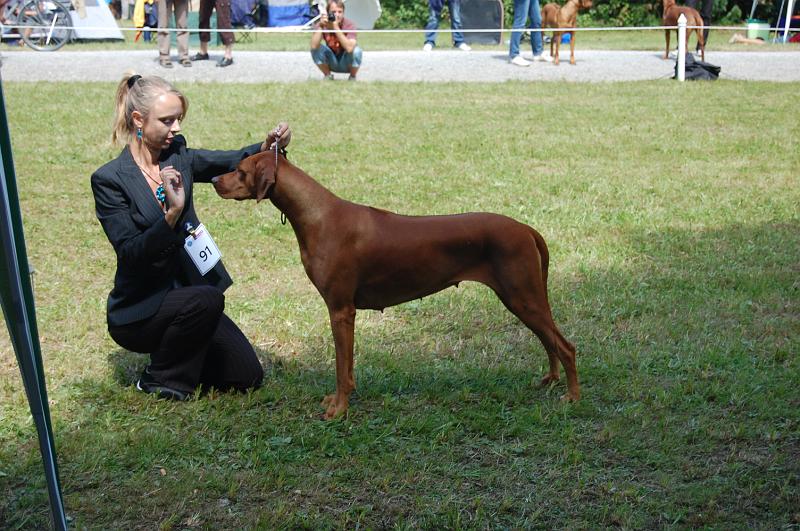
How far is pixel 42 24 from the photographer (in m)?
19.9

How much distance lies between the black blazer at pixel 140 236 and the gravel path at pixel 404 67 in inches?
425

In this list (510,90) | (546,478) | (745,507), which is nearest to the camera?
(745,507)

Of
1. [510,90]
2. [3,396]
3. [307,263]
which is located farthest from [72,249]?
[510,90]

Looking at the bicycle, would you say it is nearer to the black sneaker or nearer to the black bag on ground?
the black bag on ground

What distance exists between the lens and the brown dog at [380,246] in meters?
4.04

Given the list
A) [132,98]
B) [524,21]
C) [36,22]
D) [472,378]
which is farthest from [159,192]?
[36,22]

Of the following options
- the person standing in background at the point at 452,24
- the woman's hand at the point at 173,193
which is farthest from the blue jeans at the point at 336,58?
the woman's hand at the point at 173,193

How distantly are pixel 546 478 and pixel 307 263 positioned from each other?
55.5 inches

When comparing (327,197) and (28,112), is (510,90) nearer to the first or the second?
(28,112)

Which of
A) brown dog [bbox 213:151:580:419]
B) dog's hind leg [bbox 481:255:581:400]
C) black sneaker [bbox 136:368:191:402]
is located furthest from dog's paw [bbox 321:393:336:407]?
dog's hind leg [bbox 481:255:581:400]

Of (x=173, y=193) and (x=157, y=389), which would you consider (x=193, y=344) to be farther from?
(x=173, y=193)

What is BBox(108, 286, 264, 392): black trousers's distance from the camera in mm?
4359

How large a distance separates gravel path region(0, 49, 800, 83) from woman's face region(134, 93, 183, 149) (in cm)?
1086

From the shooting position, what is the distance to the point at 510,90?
46.5ft
